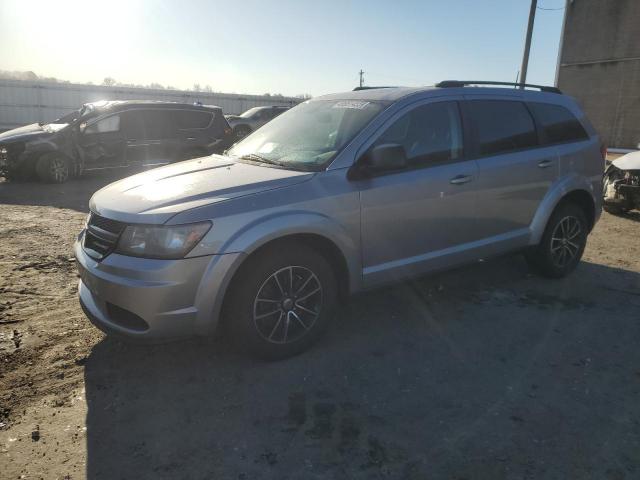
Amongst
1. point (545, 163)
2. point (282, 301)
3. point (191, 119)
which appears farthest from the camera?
point (191, 119)

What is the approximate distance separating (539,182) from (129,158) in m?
9.23

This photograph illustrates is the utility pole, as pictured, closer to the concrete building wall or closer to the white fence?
the concrete building wall

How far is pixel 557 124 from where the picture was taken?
4848 millimetres

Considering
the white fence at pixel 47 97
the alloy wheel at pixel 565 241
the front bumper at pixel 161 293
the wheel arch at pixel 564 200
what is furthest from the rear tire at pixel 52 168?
the white fence at pixel 47 97

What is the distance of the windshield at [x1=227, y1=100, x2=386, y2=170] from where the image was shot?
3645mm

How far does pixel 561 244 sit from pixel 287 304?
10.3 feet

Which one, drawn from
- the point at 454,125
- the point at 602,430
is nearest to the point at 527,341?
the point at 602,430

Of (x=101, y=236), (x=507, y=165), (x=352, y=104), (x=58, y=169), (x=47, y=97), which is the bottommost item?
(x=58, y=169)

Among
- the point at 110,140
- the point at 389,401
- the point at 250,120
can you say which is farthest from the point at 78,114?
the point at 389,401

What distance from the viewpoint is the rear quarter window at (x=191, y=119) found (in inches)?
460

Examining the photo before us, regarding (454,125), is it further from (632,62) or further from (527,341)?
(632,62)

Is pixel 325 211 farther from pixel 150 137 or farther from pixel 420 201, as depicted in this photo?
pixel 150 137

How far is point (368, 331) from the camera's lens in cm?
392

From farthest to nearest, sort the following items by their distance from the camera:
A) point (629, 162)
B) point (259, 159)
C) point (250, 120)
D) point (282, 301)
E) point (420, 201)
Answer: point (250, 120), point (629, 162), point (259, 159), point (420, 201), point (282, 301)
